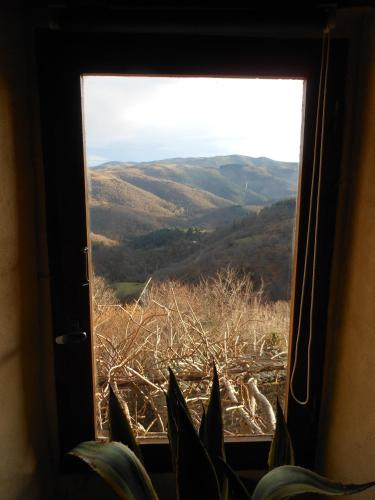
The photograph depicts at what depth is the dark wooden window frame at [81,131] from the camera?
0.79m

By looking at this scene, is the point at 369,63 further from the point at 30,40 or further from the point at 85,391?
the point at 85,391

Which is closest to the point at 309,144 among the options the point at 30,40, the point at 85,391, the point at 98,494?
the point at 30,40

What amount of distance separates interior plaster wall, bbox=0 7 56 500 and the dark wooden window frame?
54 millimetres

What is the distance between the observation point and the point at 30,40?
0.81 m

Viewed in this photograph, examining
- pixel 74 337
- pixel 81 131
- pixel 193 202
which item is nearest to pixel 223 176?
pixel 193 202

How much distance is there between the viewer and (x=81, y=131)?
83 centimetres

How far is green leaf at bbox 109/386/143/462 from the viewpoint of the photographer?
793 millimetres

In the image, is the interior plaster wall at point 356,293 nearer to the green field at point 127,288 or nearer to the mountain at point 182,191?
the mountain at point 182,191

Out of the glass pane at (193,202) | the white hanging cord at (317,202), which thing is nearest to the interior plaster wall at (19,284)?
the glass pane at (193,202)

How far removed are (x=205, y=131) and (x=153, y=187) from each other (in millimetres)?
232

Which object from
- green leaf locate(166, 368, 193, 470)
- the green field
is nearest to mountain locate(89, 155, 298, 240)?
the green field

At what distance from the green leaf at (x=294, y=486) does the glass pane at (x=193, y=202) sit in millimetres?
469

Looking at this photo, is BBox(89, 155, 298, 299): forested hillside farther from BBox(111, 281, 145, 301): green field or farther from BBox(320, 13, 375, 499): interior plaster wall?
BBox(320, 13, 375, 499): interior plaster wall

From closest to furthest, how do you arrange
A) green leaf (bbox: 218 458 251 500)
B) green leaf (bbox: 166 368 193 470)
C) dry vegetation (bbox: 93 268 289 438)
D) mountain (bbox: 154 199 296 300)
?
green leaf (bbox: 218 458 251 500), green leaf (bbox: 166 368 193 470), mountain (bbox: 154 199 296 300), dry vegetation (bbox: 93 268 289 438)
